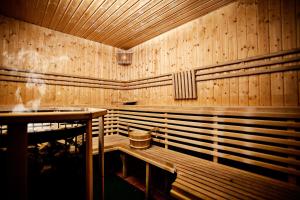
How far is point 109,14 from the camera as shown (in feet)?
13.7

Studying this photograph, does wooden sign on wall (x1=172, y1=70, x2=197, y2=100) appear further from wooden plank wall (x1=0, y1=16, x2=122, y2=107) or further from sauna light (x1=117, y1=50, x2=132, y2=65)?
wooden plank wall (x1=0, y1=16, x2=122, y2=107)

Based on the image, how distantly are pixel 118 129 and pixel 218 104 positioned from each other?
10.3 feet

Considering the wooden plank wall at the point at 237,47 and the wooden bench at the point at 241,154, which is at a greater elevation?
the wooden plank wall at the point at 237,47

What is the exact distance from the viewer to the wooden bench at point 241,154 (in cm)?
203

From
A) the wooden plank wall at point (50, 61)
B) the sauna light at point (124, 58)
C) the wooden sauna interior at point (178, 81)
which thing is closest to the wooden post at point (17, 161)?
the wooden sauna interior at point (178, 81)

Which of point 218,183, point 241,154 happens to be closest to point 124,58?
point 241,154

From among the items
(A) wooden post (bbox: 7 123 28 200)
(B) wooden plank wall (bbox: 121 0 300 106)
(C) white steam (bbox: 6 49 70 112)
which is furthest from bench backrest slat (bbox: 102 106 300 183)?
(C) white steam (bbox: 6 49 70 112)

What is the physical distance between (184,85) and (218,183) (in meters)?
2.85

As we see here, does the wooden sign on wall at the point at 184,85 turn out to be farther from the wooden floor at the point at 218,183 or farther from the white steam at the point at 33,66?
the white steam at the point at 33,66

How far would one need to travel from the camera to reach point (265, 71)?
3.19 meters

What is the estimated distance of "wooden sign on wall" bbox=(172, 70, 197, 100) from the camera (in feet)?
14.2

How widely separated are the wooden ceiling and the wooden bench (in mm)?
2580

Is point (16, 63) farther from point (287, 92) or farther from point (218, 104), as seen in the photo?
point (287, 92)

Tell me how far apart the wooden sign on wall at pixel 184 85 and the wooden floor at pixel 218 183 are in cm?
196
